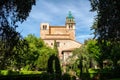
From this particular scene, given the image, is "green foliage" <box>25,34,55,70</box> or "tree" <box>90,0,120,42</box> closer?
"tree" <box>90,0,120,42</box>

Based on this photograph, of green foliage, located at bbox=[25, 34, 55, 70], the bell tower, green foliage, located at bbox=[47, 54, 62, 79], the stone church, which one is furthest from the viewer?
the bell tower

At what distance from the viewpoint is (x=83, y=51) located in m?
78.5

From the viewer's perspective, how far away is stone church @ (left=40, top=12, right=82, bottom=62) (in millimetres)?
119500

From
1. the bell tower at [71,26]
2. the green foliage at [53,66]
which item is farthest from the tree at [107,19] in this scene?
the bell tower at [71,26]

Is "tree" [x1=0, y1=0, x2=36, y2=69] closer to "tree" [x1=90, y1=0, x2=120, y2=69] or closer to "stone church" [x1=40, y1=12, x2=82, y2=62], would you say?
"tree" [x1=90, y1=0, x2=120, y2=69]

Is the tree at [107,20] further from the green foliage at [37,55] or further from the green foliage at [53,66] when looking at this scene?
the green foliage at [37,55]

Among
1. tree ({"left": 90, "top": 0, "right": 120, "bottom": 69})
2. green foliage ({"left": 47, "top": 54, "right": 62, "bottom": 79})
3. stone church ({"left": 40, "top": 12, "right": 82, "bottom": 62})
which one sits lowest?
green foliage ({"left": 47, "top": 54, "right": 62, "bottom": 79})

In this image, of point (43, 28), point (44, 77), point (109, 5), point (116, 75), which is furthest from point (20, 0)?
point (43, 28)

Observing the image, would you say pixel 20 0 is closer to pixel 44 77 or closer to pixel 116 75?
pixel 44 77

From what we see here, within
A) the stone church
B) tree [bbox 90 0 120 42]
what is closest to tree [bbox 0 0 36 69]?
tree [bbox 90 0 120 42]

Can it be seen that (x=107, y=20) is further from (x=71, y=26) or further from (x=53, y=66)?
(x=71, y=26)

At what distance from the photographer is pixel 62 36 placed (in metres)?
126

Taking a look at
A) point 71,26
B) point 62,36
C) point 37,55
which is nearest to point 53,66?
point 37,55

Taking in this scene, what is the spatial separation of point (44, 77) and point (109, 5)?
43.4ft
